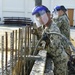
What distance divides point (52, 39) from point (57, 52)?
1.48 ft

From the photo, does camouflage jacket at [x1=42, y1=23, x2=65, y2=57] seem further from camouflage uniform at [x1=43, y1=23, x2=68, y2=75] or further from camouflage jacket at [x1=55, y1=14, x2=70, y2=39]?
camouflage jacket at [x1=55, y1=14, x2=70, y2=39]

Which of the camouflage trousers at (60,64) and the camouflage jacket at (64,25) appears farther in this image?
the camouflage jacket at (64,25)

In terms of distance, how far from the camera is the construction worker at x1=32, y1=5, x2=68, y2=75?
6.77 meters

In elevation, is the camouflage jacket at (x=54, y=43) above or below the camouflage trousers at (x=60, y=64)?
above

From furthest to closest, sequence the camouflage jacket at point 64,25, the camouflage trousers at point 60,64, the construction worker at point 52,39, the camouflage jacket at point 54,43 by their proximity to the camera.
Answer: the camouflage jacket at point 64,25
the camouflage trousers at point 60,64
the camouflage jacket at point 54,43
the construction worker at point 52,39

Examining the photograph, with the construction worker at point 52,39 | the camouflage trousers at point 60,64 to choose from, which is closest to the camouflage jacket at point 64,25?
the construction worker at point 52,39

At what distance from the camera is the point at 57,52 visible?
23.9 ft

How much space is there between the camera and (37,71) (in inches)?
248

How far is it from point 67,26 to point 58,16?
404 millimetres

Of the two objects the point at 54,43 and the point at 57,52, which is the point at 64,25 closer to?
the point at 57,52

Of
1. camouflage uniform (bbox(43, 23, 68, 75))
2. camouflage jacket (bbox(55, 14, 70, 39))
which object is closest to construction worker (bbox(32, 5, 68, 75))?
camouflage uniform (bbox(43, 23, 68, 75))

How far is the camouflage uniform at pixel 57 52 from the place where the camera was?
6.89 metres

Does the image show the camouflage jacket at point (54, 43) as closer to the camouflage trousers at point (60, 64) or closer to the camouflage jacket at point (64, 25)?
the camouflage trousers at point (60, 64)

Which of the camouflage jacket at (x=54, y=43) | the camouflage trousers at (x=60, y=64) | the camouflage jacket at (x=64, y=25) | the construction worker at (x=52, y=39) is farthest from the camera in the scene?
the camouflage jacket at (x=64, y=25)
